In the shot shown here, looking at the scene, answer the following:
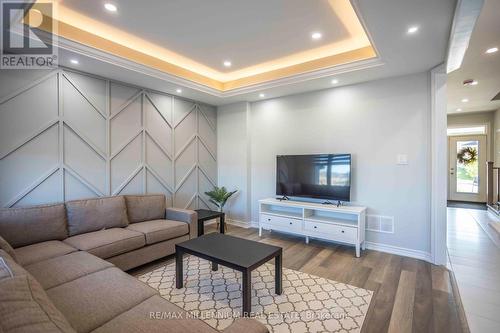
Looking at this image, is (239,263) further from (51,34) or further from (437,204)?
(51,34)

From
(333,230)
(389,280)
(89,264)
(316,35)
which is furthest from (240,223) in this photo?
(316,35)

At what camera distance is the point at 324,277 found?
2943mm

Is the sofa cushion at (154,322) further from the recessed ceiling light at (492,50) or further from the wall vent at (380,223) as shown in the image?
the recessed ceiling light at (492,50)

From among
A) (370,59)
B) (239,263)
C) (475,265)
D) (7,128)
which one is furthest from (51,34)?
(475,265)

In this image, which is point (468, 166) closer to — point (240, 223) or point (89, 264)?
point (240, 223)

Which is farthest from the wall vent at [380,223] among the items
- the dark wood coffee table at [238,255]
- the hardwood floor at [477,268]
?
the dark wood coffee table at [238,255]

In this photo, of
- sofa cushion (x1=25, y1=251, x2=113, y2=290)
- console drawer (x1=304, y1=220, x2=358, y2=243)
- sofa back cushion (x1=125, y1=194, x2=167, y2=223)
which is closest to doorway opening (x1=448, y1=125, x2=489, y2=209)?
console drawer (x1=304, y1=220, x2=358, y2=243)

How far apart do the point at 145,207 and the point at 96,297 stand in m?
2.22

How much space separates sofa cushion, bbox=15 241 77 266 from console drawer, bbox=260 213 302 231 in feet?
9.43

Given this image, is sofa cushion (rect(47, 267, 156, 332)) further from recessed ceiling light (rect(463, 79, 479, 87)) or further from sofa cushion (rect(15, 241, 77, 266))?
recessed ceiling light (rect(463, 79, 479, 87))

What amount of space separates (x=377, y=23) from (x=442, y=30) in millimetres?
667

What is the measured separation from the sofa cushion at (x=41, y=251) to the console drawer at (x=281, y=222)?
9.43 ft

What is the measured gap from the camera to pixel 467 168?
7.73 metres

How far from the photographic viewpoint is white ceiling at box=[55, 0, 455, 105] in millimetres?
2188
